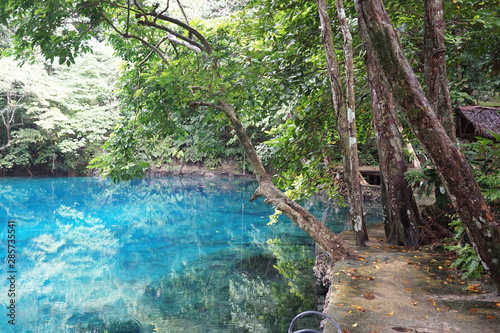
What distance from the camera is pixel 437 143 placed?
2.70 meters

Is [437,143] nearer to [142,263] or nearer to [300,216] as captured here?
[300,216]

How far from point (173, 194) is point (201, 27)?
1308 centimetres

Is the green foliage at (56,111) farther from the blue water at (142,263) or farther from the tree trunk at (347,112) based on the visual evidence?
the tree trunk at (347,112)

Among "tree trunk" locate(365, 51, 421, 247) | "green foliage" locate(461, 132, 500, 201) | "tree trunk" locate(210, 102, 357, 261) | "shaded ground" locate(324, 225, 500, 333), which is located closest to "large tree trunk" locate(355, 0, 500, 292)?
"shaded ground" locate(324, 225, 500, 333)

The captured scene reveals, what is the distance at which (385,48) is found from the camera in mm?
2818

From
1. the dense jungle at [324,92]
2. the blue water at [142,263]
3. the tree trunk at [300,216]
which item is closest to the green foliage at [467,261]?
the dense jungle at [324,92]

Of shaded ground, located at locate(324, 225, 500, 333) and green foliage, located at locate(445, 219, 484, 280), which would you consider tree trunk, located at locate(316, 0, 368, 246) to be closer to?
shaded ground, located at locate(324, 225, 500, 333)

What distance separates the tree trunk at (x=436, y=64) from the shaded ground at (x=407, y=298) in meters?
1.51

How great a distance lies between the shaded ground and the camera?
285 cm

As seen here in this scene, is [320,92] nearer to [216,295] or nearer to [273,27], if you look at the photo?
[273,27]

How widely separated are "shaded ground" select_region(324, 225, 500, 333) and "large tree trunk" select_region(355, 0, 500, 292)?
463 mm

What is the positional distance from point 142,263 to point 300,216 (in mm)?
4527

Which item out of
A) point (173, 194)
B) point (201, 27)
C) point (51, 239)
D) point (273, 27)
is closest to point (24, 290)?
point (51, 239)

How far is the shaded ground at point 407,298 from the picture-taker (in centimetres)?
285
